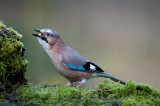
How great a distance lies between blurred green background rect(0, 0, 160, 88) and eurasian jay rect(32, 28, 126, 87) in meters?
5.73

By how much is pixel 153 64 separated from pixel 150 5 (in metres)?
4.79

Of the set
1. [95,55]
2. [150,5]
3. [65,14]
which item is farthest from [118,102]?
[150,5]

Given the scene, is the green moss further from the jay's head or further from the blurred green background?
the blurred green background

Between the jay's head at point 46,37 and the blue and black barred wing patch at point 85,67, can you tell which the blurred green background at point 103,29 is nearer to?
the jay's head at point 46,37

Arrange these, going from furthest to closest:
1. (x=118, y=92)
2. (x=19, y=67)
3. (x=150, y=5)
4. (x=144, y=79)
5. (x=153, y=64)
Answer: (x=150, y=5) < (x=153, y=64) < (x=144, y=79) < (x=19, y=67) < (x=118, y=92)

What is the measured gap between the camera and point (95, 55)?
48.6 feet

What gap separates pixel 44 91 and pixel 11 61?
2.73ft

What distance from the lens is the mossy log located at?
12.9 ft

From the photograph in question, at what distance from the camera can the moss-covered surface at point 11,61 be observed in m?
4.54

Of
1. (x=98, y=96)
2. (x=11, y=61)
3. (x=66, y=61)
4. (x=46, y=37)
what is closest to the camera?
(x=98, y=96)

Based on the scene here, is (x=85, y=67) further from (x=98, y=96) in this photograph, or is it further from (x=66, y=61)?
(x=98, y=96)

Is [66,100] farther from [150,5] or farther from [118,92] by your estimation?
[150,5]

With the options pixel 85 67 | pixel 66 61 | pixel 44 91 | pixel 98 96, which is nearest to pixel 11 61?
pixel 44 91

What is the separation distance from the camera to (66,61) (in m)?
6.32
